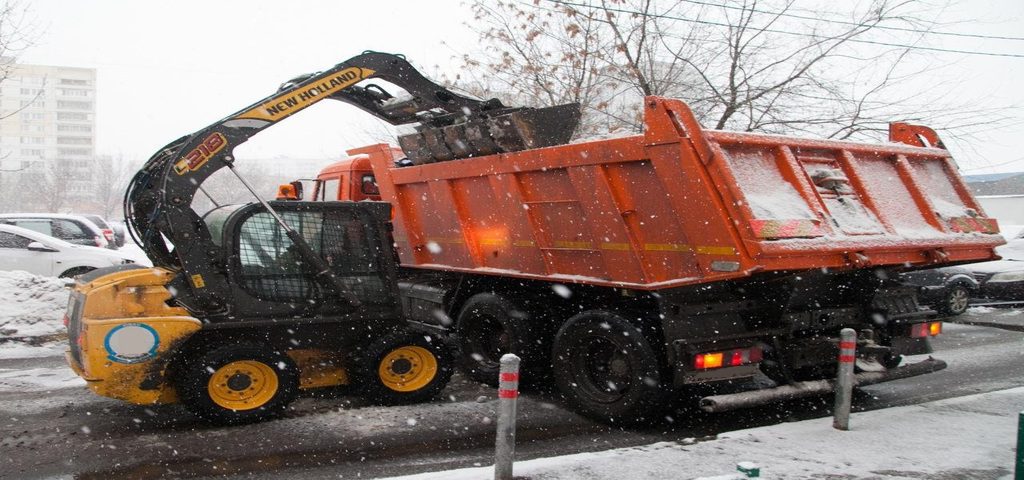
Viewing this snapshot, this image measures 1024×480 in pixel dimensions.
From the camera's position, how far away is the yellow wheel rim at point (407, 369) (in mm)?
6406

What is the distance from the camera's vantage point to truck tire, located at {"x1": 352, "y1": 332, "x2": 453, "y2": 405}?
630cm

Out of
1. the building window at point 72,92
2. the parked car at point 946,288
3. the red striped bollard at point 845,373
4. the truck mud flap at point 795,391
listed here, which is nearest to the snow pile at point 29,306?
the truck mud flap at point 795,391

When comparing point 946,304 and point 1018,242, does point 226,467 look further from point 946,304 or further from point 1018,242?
point 1018,242

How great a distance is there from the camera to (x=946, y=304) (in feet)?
41.1

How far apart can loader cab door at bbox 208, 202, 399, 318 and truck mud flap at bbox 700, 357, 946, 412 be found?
2.82 m

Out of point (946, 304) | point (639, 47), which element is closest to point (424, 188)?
point (639, 47)

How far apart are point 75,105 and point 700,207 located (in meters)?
97.0

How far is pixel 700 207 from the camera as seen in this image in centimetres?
514

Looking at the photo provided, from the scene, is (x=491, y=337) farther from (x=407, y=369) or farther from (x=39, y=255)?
(x=39, y=255)

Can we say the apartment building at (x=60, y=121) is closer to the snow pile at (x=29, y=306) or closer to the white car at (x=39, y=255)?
the white car at (x=39, y=255)

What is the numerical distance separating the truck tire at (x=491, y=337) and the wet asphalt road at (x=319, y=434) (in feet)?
0.90

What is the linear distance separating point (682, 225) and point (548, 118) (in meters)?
1.98

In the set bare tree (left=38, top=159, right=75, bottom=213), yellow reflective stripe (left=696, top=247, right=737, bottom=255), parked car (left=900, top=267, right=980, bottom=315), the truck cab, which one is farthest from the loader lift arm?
bare tree (left=38, top=159, right=75, bottom=213)

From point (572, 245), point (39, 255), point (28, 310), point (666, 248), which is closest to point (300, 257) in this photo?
point (572, 245)
